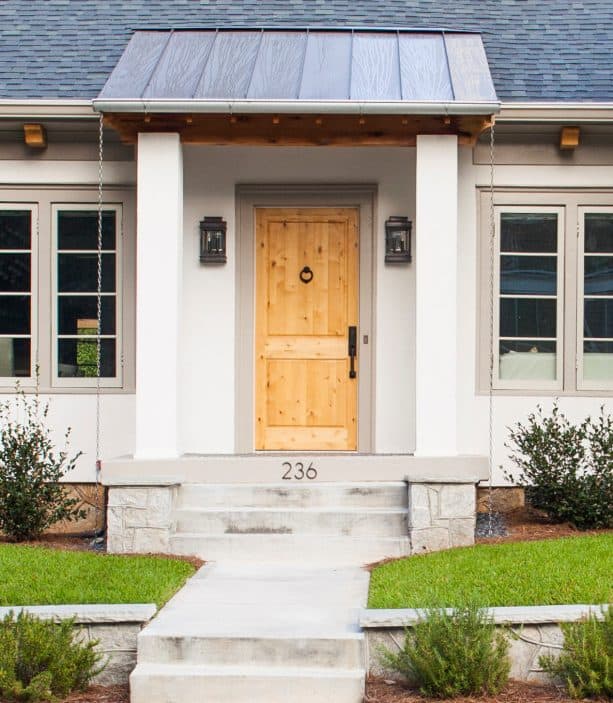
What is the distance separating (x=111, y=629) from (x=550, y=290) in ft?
18.0

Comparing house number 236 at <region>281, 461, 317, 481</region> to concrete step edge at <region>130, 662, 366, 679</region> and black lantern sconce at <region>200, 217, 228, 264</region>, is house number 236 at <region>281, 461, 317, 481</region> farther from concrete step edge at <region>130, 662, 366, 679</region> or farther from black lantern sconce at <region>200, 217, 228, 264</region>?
concrete step edge at <region>130, 662, 366, 679</region>

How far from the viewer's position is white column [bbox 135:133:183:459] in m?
8.79

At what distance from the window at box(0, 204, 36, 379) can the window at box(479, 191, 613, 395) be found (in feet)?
13.4

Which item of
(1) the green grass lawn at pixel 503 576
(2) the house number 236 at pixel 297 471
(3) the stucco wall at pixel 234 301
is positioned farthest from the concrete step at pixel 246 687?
(3) the stucco wall at pixel 234 301

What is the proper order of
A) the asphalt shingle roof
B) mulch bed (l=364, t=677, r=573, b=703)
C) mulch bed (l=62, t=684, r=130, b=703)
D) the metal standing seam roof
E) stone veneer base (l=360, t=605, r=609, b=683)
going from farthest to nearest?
the asphalt shingle roof
the metal standing seam roof
stone veneer base (l=360, t=605, r=609, b=683)
mulch bed (l=62, t=684, r=130, b=703)
mulch bed (l=364, t=677, r=573, b=703)

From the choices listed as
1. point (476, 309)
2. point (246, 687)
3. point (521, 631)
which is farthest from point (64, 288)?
point (521, 631)

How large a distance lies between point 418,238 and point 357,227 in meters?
1.37

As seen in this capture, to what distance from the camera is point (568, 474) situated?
8836mm

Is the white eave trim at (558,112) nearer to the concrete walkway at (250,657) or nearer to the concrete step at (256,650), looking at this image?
the concrete walkway at (250,657)

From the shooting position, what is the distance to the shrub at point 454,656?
18.4 feet

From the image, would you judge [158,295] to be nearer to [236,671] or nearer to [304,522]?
[304,522]

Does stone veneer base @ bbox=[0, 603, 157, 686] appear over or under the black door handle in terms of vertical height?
under

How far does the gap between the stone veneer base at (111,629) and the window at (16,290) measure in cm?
422

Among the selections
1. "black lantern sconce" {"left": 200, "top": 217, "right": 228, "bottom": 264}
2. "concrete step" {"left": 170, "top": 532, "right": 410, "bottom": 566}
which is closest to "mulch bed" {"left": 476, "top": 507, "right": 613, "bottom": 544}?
"concrete step" {"left": 170, "top": 532, "right": 410, "bottom": 566}
